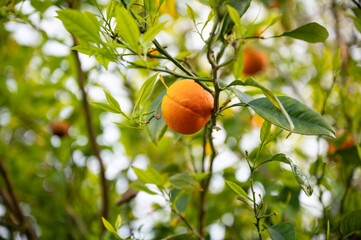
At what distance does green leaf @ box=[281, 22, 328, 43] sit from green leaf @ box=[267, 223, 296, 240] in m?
0.34

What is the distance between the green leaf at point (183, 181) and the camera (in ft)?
2.24

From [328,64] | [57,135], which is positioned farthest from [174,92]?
[57,135]

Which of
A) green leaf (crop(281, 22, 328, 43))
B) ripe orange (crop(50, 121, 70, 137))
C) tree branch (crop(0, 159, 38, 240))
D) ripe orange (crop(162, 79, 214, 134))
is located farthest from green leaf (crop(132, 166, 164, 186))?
ripe orange (crop(50, 121, 70, 137))

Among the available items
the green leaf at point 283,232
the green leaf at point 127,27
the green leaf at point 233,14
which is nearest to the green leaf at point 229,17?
the green leaf at point 233,14

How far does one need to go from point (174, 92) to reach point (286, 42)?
1.53 meters

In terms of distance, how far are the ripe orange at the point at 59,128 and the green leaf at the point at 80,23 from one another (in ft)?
3.66

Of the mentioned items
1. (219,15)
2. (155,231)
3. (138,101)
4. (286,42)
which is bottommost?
(155,231)

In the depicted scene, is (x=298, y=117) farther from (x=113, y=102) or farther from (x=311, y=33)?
(x=113, y=102)

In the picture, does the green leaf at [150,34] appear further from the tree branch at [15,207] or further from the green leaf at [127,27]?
the tree branch at [15,207]

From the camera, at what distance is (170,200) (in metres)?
0.76

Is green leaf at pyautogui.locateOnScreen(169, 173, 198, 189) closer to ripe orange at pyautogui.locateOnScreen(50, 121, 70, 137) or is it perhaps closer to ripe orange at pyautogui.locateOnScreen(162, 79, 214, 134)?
ripe orange at pyautogui.locateOnScreen(162, 79, 214, 134)

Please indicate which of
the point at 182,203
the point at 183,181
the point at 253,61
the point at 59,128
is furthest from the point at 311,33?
the point at 59,128

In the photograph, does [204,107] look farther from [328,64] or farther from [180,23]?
[180,23]

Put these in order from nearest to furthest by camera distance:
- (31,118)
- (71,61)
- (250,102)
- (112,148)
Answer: (250,102)
(71,61)
(112,148)
(31,118)
